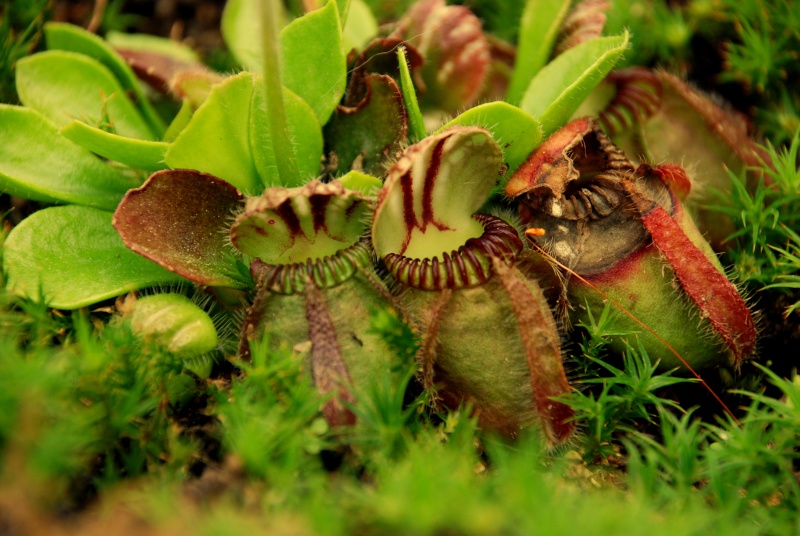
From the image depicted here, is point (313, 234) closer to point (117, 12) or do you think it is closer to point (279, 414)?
point (279, 414)

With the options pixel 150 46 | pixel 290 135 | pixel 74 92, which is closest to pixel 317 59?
pixel 290 135

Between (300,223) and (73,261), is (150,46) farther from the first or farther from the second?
(300,223)

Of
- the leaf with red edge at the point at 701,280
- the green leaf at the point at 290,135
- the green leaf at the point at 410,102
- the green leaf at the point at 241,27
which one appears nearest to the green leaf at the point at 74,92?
the green leaf at the point at 241,27

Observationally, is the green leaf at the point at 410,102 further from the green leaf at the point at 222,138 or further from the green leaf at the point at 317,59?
the green leaf at the point at 222,138

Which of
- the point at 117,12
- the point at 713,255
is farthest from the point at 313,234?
the point at 117,12

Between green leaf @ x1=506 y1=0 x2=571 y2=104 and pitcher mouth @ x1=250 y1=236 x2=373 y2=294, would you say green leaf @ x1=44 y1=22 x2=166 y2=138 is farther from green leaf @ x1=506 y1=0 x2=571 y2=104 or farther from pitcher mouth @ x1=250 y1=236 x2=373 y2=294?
green leaf @ x1=506 y1=0 x2=571 y2=104

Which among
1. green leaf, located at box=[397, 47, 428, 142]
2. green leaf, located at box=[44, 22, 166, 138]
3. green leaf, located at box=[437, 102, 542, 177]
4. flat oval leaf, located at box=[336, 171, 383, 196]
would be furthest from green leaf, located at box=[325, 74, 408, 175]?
green leaf, located at box=[44, 22, 166, 138]
